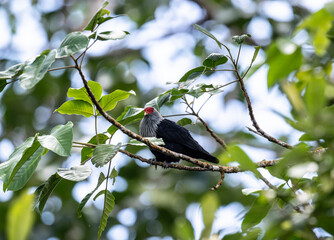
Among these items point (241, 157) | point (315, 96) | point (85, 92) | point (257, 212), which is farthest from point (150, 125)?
point (315, 96)

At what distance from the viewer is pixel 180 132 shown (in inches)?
158

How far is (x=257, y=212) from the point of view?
3.97ft

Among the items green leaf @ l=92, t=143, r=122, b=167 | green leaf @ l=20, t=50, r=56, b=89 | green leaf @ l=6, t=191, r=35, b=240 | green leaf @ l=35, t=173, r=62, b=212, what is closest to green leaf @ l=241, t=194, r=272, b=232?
green leaf @ l=6, t=191, r=35, b=240

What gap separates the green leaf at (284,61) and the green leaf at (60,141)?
0.98 meters

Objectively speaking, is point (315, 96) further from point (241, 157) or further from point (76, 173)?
point (76, 173)

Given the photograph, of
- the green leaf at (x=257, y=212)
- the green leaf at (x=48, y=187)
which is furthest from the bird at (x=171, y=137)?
the green leaf at (x=257, y=212)

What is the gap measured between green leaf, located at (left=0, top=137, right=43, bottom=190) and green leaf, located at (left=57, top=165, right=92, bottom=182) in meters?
0.16

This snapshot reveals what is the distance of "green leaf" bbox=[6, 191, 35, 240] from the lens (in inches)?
27.2

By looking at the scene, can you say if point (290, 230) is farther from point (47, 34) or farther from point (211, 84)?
point (47, 34)

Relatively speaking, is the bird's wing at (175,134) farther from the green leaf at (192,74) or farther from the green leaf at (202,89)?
the green leaf at (192,74)

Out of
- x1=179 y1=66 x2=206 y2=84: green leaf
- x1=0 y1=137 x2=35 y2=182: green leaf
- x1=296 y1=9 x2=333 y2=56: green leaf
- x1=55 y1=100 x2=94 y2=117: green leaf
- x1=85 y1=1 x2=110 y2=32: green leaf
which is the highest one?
x1=296 y1=9 x2=333 y2=56: green leaf

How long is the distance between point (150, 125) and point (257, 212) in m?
3.08

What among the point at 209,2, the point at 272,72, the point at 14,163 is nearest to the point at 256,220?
the point at 272,72

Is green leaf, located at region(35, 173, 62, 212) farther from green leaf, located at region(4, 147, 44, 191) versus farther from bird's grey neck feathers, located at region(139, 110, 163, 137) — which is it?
bird's grey neck feathers, located at region(139, 110, 163, 137)
